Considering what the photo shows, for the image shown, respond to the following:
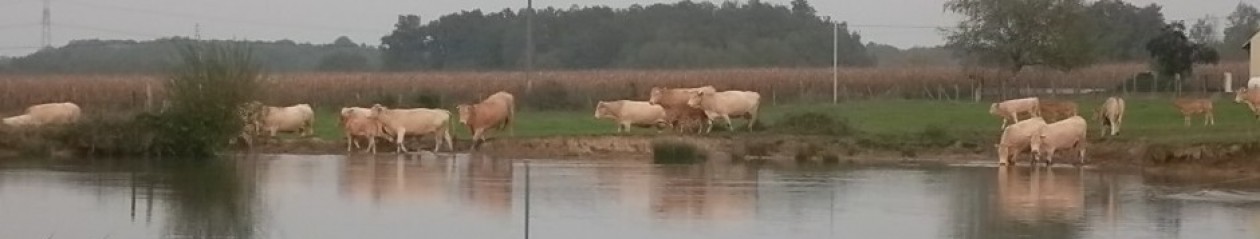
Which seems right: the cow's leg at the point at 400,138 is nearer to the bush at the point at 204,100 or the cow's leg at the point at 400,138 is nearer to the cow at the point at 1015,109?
the bush at the point at 204,100

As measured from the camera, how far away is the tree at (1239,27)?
108m

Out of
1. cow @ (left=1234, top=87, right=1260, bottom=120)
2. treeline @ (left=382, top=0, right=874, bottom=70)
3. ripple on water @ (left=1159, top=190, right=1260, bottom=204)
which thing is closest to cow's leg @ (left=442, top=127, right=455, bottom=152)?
ripple on water @ (left=1159, top=190, right=1260, bottom=204)

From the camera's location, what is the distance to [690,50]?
9394 centimetres

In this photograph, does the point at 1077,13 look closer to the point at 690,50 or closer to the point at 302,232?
the point at 690,50

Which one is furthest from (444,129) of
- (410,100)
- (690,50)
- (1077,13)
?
(690,50)

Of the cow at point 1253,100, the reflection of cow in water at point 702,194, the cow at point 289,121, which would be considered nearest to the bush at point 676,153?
the reflection of cow in water at point 702,194

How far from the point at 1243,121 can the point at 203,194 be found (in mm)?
23174

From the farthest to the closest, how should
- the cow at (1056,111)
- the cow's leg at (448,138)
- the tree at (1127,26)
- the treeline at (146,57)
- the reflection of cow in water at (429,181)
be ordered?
the tree at (1127,26), the treeline at (146,57), the cow at (1056,111), the cow's leg at (448,138), the reflection of cow in water at (429,181)

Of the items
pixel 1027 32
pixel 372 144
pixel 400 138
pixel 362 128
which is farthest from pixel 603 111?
pixel 1027 32

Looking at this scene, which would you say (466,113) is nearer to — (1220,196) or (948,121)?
(948,121)

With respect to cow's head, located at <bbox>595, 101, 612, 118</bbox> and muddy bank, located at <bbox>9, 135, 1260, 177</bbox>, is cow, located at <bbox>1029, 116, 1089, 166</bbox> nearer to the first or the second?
muddy bank, located at <bbox>9, 135, 1260, 177</bbox>

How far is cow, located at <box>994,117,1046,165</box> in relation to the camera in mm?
34531

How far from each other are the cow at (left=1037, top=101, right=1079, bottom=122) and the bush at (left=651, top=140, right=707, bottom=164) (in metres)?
9.06

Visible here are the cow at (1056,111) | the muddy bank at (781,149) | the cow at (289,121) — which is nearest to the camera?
the muddy bank at (781,149)
